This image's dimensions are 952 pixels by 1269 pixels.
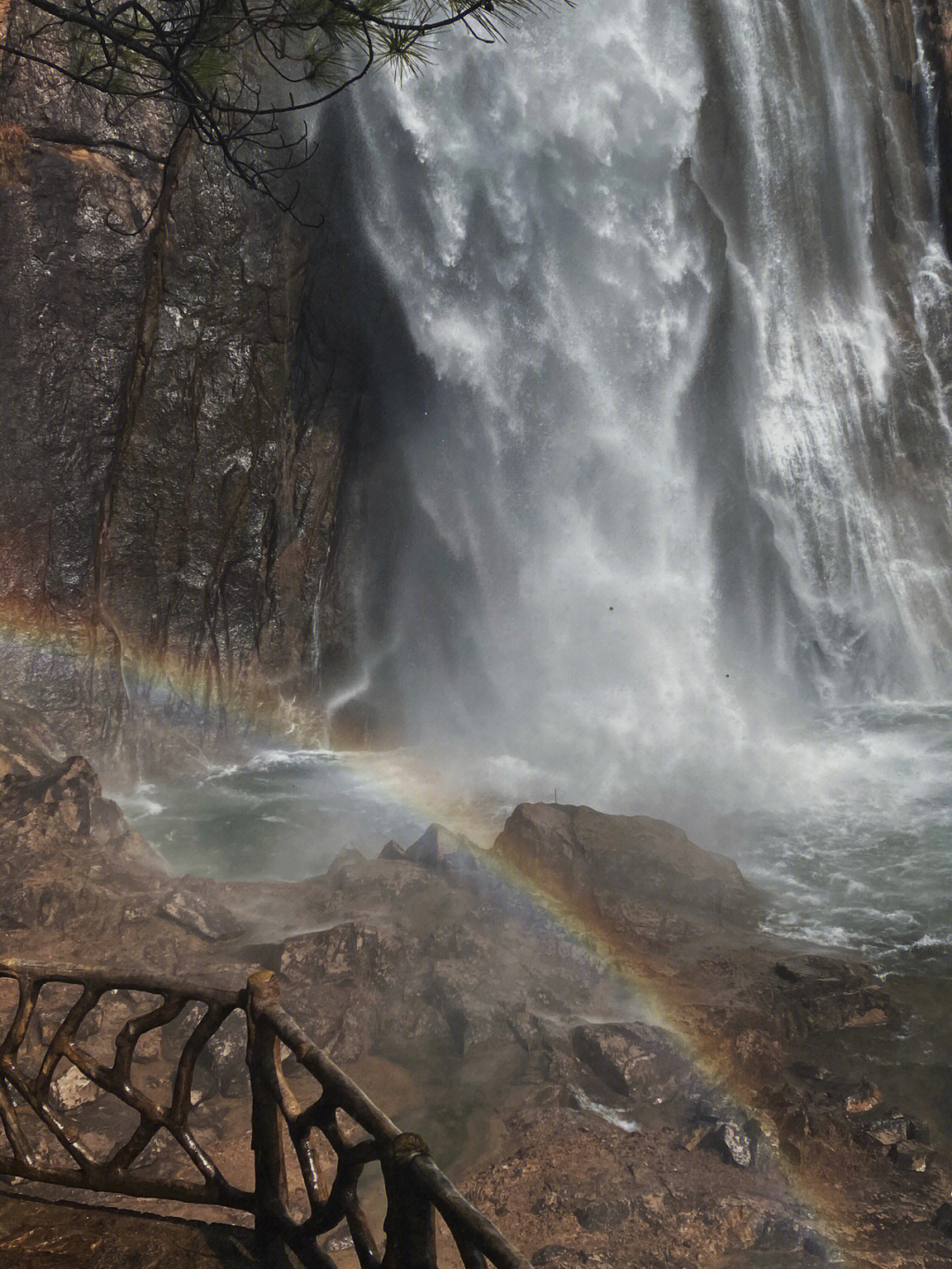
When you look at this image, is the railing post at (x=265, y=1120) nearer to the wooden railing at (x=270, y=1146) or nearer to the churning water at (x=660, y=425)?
the wooden railing at (x=270, y=1146)

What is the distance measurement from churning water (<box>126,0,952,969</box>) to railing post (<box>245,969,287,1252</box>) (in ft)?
35.7

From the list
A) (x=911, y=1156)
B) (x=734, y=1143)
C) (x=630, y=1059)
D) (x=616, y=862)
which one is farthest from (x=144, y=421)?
(x=911, y=1156)

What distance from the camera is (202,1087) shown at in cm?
600

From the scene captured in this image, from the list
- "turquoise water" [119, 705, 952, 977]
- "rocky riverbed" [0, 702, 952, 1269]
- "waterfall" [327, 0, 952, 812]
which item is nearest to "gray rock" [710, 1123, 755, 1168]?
"rocky riverbed" [0, 702, 952, 1269]

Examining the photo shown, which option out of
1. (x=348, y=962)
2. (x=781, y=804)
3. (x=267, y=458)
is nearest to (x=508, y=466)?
(x=267, y=458)

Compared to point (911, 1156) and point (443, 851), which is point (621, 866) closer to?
point (443, 851)

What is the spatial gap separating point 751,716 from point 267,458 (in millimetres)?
9288

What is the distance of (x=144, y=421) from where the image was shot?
13867 millimetres

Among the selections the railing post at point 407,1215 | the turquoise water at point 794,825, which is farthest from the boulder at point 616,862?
the railing post at point 407,1215

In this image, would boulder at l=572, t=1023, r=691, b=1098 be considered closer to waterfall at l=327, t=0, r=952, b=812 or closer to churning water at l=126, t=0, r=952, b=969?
churning water at l=126, t=0, r=952, b=969

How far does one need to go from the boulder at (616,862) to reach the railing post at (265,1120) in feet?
22.3

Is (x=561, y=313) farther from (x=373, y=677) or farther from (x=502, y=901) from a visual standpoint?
(x=502, y=901)

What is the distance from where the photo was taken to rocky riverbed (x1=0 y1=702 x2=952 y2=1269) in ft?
16.6

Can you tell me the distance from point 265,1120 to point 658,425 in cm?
1626
